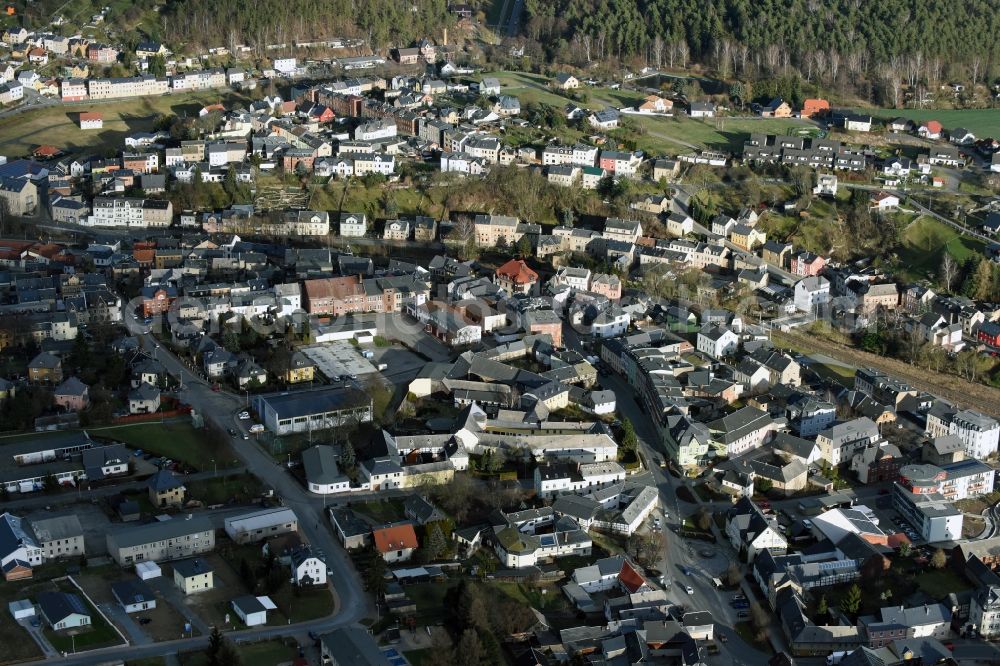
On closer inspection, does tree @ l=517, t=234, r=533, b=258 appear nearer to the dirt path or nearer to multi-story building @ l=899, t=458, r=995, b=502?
the dirt path

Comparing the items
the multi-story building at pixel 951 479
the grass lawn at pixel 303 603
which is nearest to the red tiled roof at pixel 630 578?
the grass lawn at pixel 303 603

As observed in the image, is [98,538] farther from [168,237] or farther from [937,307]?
[937,307]

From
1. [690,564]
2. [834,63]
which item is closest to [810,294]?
[690,564]

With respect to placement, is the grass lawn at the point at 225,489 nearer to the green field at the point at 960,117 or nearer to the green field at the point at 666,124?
the green field at the point at 666,124

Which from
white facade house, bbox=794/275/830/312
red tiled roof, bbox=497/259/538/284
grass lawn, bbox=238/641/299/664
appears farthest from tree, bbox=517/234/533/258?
grass lawn, bbox=238/641/299/664

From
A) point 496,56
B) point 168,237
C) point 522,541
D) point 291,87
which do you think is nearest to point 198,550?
point 522,541

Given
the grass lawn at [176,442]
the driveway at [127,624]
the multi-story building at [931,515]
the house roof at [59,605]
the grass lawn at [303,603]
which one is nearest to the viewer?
the driveway at [127,624]
